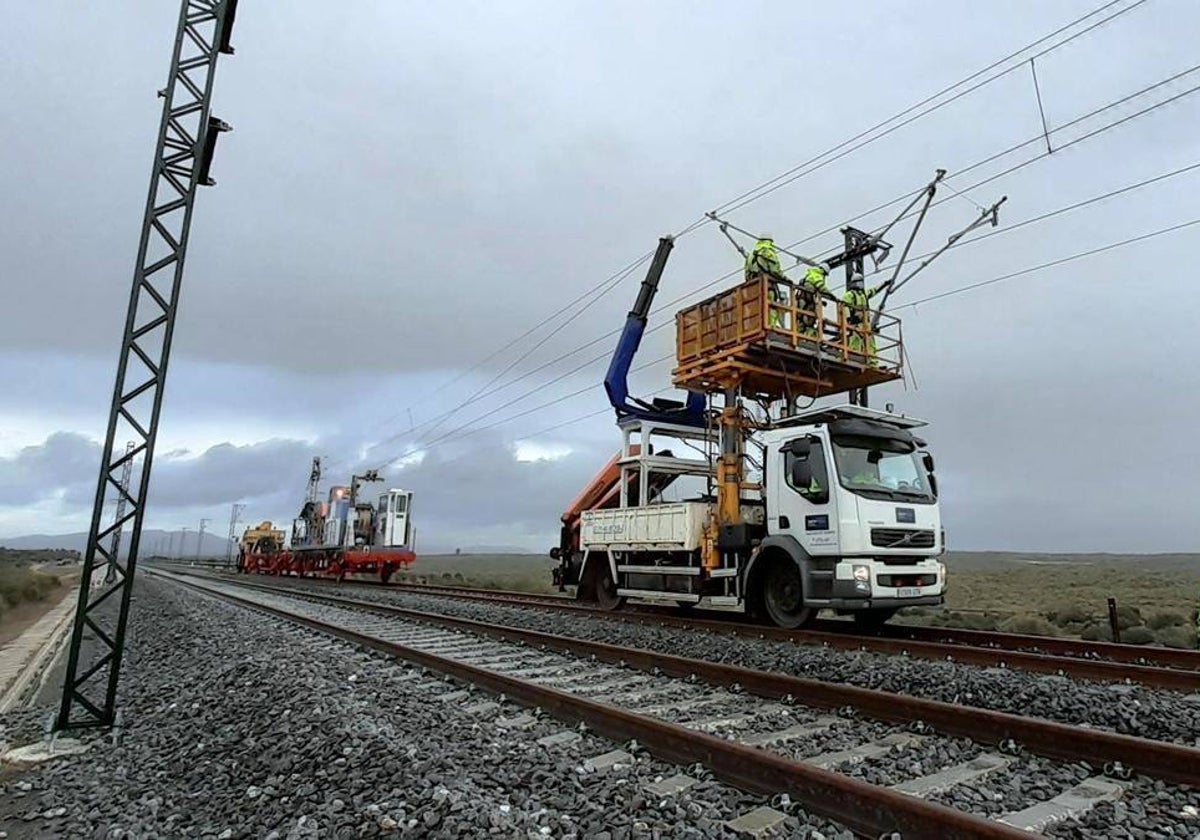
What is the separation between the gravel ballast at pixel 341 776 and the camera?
144 inches

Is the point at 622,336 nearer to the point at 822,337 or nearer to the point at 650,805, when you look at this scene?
the point at 822,337

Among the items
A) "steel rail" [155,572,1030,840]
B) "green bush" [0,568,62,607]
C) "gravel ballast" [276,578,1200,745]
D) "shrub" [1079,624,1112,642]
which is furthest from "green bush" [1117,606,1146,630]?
"green bush" [0,568,62,607]

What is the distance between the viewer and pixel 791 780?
3857mm

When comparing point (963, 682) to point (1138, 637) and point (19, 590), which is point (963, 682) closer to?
point (1138, 637)

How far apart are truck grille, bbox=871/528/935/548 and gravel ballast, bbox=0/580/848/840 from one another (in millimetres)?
5717

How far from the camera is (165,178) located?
725 cm

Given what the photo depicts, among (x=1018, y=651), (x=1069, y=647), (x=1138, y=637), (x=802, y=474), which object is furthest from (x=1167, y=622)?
(x=802, y=474)

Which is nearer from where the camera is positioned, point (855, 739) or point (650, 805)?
point (650, 805)

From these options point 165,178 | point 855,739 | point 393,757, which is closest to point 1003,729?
point 855,739

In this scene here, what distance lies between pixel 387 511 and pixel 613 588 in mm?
21840

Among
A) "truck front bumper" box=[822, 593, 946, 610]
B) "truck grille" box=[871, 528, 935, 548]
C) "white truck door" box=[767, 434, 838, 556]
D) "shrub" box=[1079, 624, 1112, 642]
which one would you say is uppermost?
"white truck door" box=[767, 434, 838, 556]

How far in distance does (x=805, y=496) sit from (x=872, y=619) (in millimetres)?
2739

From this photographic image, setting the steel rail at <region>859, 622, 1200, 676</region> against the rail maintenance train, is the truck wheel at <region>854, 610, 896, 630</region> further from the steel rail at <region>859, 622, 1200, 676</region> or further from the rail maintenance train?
the rail maintenance train

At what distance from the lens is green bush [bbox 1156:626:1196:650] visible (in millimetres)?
10684
